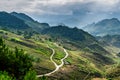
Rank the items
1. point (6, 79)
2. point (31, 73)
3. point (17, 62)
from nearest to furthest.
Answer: point (6, 79) → point (31, 73) → point (17, 62)

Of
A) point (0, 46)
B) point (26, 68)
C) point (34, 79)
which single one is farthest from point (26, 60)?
point (34, 79)

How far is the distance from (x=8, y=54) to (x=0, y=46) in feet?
24.3

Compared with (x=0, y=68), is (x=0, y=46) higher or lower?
higher

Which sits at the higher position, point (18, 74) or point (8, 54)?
point (8, 54)

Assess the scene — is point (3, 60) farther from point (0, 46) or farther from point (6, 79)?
point (6, 79)

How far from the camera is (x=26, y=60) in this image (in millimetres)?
137875

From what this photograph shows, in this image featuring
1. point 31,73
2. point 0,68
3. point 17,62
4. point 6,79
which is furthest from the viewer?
point 17,62

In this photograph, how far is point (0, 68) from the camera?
122 m

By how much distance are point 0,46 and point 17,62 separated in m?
11.6

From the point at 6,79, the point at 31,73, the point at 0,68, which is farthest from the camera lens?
the point at 0,68

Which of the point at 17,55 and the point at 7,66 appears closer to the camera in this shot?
the point at 7,66

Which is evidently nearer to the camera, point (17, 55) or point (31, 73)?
point (31, 73)

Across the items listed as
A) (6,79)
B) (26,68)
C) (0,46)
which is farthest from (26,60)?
(6,79)

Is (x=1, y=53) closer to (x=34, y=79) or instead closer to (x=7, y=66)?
(x=7, y=66)
